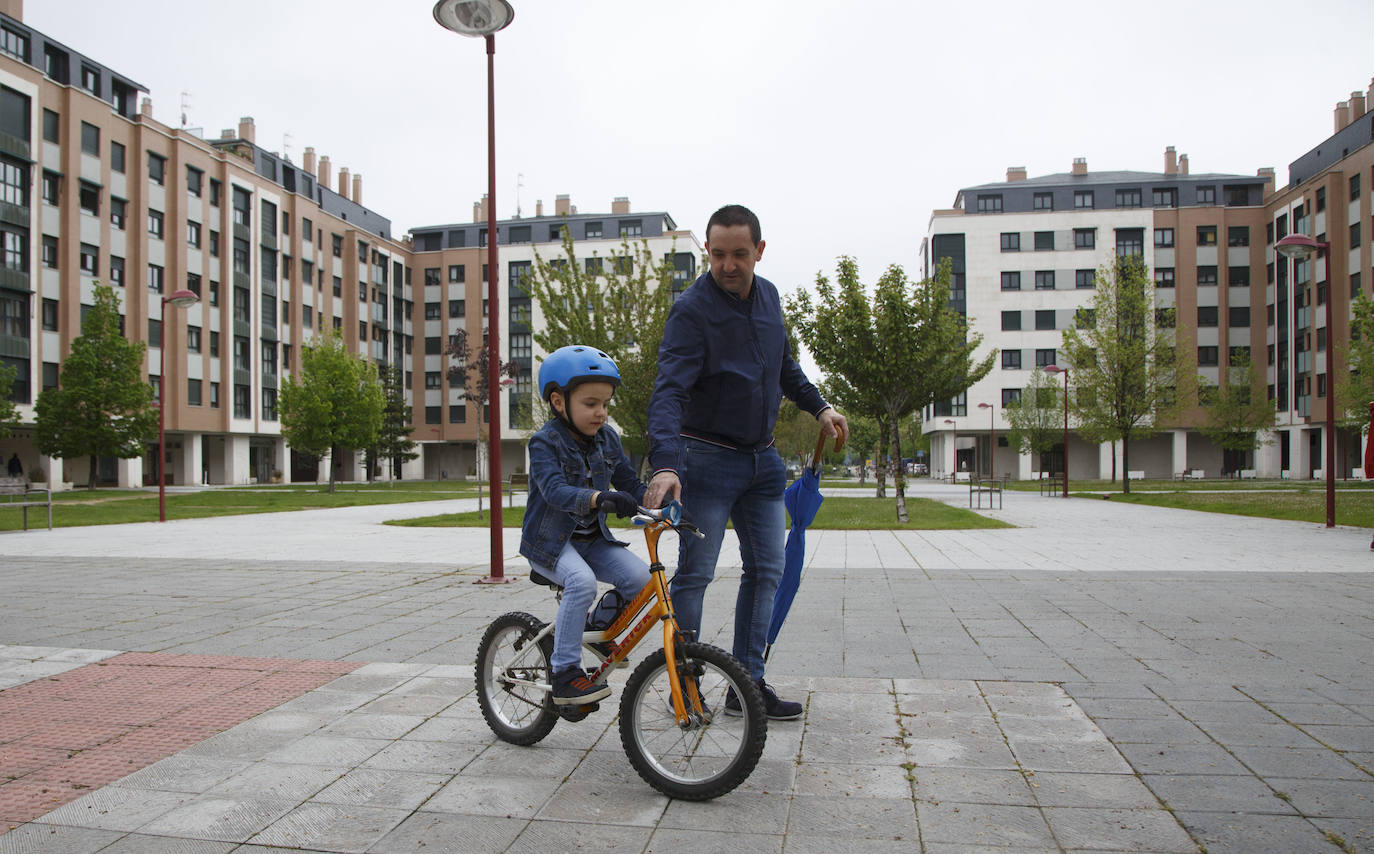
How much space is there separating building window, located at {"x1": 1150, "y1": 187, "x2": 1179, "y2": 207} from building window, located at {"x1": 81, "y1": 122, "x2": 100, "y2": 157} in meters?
64.0

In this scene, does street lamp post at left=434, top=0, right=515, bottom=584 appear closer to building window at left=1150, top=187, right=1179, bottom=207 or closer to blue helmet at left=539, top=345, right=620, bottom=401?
blue helmet at left=539, top=345, right=620, bottom=401

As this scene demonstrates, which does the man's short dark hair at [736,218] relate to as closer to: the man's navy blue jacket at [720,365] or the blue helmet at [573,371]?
the man's navy blue jacket at [720,365]

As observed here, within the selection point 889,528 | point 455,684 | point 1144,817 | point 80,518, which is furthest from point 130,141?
point 1144,817

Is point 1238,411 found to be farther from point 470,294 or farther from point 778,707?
point 778,707

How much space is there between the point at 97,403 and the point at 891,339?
30477 mm

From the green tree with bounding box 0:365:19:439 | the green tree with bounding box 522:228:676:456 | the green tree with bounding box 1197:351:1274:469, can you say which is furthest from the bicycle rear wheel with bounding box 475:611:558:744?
the green tree with bounding box 1197:351:1274:469

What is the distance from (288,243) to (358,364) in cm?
2161

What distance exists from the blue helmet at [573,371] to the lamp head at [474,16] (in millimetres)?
6664

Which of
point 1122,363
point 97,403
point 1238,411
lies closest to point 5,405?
point 97,403

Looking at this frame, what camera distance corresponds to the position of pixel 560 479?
10.9 feet

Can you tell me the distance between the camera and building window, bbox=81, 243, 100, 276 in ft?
146

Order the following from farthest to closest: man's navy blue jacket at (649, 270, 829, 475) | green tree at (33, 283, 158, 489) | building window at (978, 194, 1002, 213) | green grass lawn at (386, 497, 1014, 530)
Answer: building window at (978, 194, 1002, 213) < green tree at (33, 283, 158, 489) < green grass lawn at (386, 497, 1014, 530) < man's navy blue jacket at (649, 270, 829, 475)

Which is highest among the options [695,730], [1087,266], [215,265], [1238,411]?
[1087,266]

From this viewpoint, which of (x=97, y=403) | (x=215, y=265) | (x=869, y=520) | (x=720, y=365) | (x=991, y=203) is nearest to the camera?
(x=720, y=365)
